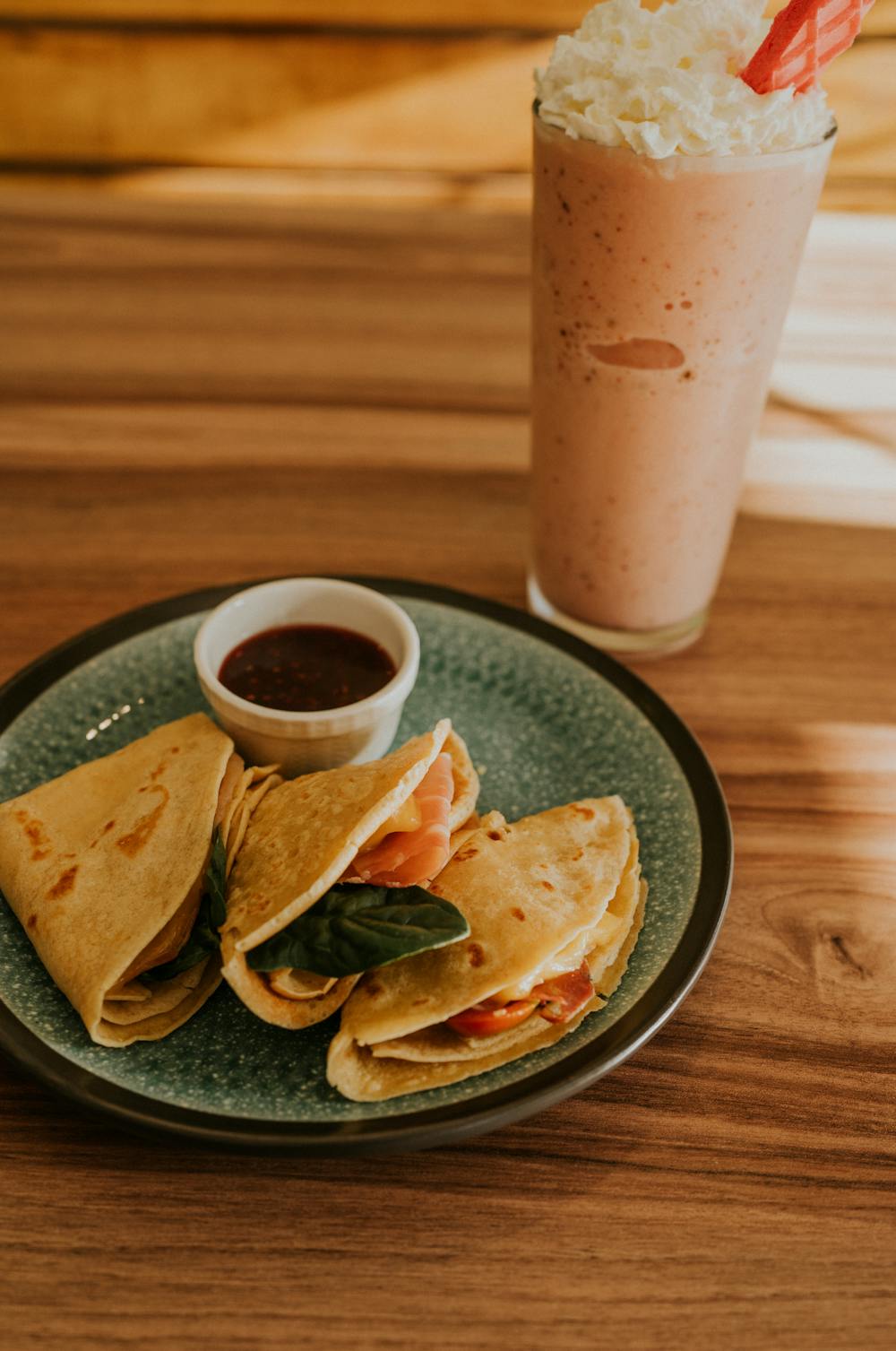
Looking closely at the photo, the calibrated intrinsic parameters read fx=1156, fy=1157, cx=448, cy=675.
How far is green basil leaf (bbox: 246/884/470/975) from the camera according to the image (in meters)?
1.11

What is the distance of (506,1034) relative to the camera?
1118mm

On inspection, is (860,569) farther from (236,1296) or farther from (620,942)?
(236,1296)

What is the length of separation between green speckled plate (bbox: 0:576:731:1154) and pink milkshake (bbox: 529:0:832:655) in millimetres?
179

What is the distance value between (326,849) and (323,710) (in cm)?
30

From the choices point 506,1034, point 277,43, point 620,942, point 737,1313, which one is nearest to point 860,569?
point 620,942

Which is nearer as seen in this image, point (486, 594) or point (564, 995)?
point (564, 995)

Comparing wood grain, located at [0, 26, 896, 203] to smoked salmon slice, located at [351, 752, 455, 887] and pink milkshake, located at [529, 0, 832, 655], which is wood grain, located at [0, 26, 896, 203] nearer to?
pink milkshake, located at [529, 0, 832, 655]

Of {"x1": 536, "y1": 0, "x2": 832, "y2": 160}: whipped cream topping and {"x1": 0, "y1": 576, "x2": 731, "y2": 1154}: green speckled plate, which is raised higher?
{"x1": 536, "y1": 0, "x2": 832, "y2": 160}: whipped cream topping

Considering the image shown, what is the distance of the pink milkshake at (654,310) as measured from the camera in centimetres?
132

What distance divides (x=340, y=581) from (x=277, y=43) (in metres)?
4.12

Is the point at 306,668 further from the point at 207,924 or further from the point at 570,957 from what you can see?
the point at 570,957

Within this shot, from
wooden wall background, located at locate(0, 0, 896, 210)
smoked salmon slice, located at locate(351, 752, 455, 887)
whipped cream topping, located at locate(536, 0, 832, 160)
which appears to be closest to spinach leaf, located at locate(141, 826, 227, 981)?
smoked salmon slice, located at locate(351, 752, 455, 887)

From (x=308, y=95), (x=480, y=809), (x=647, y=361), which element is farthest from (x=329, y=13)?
(x=480, y=809)

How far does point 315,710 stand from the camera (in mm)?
1491
